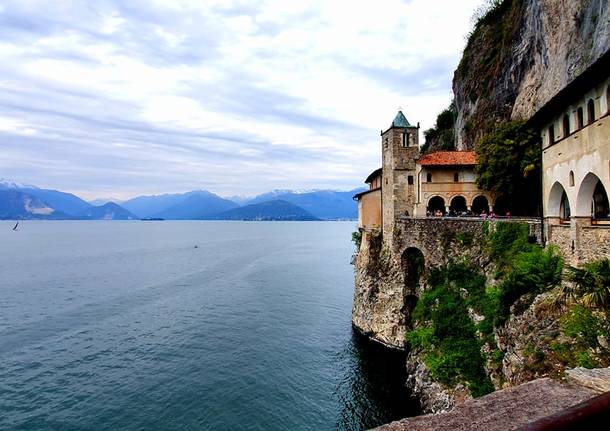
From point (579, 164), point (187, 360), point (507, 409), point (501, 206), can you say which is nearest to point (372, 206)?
point (501, 206)

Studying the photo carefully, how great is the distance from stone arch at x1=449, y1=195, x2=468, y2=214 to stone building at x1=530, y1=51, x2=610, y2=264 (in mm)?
14904

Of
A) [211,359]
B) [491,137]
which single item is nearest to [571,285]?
[491,137]

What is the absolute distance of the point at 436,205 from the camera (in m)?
40.5

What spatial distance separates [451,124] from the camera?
6531 cm

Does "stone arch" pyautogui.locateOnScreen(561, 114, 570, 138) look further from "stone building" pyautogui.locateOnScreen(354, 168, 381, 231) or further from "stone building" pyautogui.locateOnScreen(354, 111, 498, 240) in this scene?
"stone building" pyautogui.locateOnScreen(354, 168, 381, 231)

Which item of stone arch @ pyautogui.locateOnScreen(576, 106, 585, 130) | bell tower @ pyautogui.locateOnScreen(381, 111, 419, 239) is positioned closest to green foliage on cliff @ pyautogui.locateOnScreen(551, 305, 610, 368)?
stone arch @ pyautogui.locateOnScreen(576, 106, 585, 130)

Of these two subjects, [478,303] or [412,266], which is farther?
[412,266]

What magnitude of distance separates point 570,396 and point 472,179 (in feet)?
121

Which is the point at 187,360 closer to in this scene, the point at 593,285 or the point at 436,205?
the point at 436,205

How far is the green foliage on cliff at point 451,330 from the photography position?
24.5 metres

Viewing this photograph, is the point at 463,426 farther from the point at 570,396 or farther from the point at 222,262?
the point at 222,262

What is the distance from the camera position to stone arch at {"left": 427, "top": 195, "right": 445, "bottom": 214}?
4009 centimetres

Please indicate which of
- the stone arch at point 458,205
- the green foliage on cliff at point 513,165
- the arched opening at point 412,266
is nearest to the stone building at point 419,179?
the stone arch at point 458,205

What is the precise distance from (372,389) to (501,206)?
70.4ft
